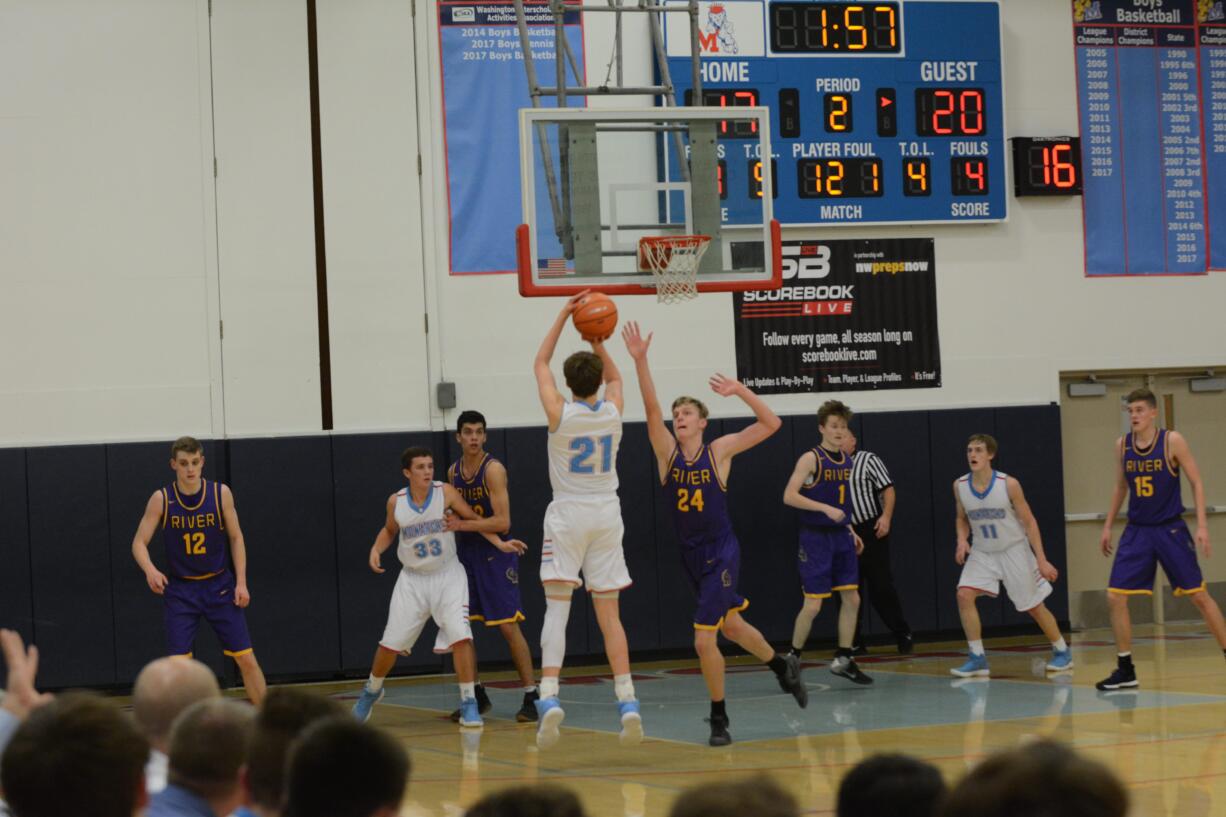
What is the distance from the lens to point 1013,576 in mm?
12195

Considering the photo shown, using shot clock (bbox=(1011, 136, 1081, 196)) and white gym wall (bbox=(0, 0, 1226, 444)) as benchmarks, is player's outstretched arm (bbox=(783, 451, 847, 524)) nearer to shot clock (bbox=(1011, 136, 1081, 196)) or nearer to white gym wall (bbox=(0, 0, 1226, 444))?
white gym wall (bbox=(0, 0, 1226, 444))

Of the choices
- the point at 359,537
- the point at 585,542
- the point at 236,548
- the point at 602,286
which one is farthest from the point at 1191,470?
the point at 359,537

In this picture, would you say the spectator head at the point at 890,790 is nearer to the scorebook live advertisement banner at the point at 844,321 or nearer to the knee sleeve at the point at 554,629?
the knee sleeve at the point at 554,629

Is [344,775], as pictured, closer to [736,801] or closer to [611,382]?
[736,801]

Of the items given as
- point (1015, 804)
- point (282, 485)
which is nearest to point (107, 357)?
point (282, 485)

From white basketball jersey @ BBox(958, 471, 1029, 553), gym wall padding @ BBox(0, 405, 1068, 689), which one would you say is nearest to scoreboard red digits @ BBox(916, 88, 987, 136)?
gym wall padding @ BBox(0, 405, 1068, 689)

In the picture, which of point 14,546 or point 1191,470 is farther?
point 14,546

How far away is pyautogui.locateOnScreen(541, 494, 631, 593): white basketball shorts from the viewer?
8.57 m

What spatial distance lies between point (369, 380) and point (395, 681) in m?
2.70

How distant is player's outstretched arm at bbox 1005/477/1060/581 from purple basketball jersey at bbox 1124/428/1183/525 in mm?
935

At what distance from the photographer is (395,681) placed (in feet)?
44.8

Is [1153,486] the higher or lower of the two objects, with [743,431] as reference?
lower

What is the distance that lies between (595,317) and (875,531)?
5867 millimetres

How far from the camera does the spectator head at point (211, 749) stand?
313cm
